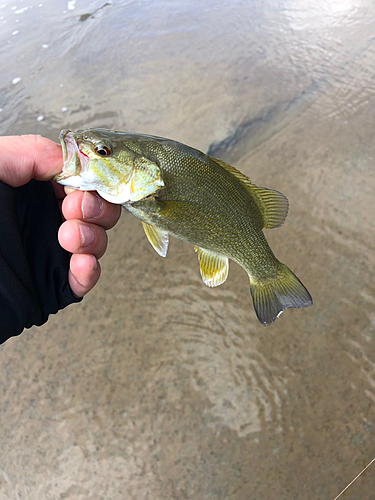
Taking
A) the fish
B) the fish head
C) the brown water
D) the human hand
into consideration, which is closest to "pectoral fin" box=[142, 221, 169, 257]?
the fish

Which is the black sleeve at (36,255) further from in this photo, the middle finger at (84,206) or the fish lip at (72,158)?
the fish lip at (72,158)

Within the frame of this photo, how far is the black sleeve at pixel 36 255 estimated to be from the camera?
1.55m

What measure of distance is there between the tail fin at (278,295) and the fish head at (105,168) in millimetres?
696

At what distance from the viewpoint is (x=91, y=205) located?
150 centimetres

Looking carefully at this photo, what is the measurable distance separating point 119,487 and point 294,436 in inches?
41.4

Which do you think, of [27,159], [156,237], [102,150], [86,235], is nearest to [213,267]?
[156,237]

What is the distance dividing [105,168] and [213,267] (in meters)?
0.67

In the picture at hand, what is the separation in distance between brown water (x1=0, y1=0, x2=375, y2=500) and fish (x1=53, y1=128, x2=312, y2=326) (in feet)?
2.69

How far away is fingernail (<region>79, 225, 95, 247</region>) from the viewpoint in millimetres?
1512

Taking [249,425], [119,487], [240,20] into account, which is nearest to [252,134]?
[240,20]

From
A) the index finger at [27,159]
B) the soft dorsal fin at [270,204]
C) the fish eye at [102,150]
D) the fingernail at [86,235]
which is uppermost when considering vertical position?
the fish eye at [102,150]

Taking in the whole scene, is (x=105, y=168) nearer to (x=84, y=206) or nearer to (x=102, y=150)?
(x=102, y=150)

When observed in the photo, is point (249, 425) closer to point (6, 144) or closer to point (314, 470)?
point (314, 470)

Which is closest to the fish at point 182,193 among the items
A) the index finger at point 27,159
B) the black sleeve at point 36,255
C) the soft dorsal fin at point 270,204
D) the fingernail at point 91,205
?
the soft dorsal fin at point 270,204
